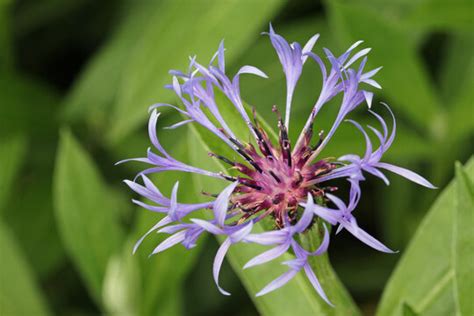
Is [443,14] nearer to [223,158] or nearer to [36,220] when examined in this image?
[223,158]

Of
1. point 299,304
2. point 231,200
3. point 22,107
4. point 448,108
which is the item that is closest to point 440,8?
point 448,108

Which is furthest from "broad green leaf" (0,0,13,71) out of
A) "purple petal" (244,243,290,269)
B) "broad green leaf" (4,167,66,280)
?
"purple petal" (244,243,290,269)

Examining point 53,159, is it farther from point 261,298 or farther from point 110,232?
point 261,298

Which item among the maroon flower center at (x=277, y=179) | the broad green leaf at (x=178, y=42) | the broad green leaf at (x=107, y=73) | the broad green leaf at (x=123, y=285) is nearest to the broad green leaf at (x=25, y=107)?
the broad green leaf at (x=107, y=73)

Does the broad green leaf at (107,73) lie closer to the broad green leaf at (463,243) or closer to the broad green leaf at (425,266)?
the broad green leaf at (425,266)

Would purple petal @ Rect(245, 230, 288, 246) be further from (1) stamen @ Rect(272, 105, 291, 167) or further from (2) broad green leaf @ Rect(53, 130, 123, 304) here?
(2) broad green leaf @ Rect(53, 130, 123, 304)

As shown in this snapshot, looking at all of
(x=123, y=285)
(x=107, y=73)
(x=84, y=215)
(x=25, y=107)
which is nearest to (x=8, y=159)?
(x=25, y=107)
